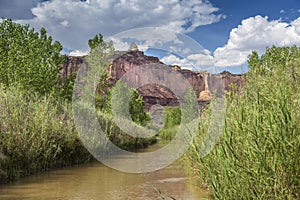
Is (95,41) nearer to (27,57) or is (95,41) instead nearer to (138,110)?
(138,110)

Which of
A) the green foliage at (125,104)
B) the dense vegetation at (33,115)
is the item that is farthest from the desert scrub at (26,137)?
the green foliage at (125,104)

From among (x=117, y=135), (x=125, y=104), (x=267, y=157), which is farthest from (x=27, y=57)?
(x=267, y=157)

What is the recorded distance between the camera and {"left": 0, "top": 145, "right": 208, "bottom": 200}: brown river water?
6.20 metres

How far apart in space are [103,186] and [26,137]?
91.9 inches

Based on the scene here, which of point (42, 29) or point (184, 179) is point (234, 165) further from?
point (42, 29)

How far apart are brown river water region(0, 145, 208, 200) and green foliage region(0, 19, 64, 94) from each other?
850cm

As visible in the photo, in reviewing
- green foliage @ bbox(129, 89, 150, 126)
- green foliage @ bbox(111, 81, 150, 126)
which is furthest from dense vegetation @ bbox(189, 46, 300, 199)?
green foliage @ bbox(129, 89, 150, 126)

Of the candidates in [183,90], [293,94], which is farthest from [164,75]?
[293,94]

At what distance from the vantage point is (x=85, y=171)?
9.68m

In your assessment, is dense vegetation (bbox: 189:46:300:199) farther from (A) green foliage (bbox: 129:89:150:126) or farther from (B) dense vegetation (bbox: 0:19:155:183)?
(A) green foliage (bbox: 129:89:150:126)

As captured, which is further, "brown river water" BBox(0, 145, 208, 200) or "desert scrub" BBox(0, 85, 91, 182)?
"desert scrub" BBox(0, 85, 91, 182)

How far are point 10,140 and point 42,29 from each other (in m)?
13.0

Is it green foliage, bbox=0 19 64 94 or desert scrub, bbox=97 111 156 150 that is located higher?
green foliage, bbox=0 19 64 94

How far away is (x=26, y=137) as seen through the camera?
8.34m
